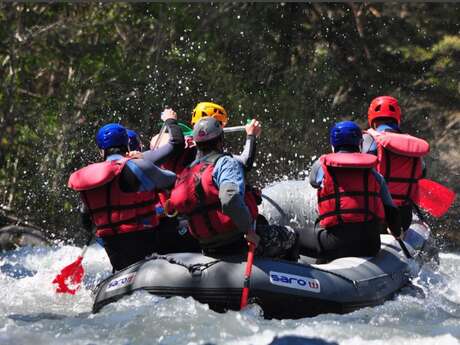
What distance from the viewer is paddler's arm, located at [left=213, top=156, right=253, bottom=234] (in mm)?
5656

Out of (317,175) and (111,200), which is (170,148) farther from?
(317,175)

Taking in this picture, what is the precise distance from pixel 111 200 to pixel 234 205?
3.33 ft

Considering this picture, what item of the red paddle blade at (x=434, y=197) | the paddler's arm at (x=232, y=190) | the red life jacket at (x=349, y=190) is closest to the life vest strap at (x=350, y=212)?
the red life jacket at (x=349, y=190)

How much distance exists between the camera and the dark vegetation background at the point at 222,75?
494 inches

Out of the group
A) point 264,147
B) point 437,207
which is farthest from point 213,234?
point 264,147

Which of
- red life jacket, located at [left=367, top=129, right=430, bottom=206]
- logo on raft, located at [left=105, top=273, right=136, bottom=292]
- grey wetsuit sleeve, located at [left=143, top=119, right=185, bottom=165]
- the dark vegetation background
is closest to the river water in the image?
logo on raft, located at [left=105, top=273, right=136, bottom=292]

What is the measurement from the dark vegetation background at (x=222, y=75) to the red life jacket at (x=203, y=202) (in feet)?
22.1

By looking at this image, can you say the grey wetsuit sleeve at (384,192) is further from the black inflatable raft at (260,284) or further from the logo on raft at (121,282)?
the logo on raft at (121,282)

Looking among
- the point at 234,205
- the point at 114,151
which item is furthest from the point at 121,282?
the point at 234,205

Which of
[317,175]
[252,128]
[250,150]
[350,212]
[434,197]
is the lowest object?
[434,197]

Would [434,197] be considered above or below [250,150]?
below

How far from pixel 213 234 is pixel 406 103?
8.20 meters

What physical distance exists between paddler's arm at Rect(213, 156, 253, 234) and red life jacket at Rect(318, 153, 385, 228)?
32.3 inches

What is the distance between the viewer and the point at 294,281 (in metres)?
5.94
